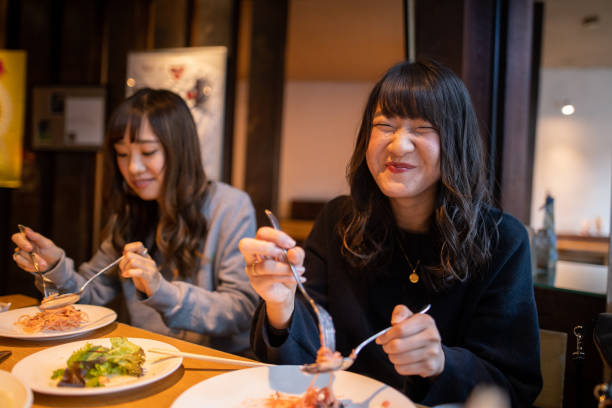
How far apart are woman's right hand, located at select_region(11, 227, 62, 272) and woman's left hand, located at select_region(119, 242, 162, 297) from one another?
0.34 metres

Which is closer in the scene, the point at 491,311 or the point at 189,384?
the point at 189,384

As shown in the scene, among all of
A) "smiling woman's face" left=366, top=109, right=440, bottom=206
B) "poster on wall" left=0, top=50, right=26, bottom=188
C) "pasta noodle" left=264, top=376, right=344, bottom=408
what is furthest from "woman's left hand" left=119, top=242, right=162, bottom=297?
"poster on wall" left=0, top=50, right=26, bottom=188

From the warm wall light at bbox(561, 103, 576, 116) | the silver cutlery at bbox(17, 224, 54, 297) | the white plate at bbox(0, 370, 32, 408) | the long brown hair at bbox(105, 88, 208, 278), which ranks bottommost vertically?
the white plate at bbox(0, 370, 32, 408)

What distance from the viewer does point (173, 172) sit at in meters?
1.57

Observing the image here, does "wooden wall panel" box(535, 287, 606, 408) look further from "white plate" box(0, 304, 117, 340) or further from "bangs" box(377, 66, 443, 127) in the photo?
"white plate" box(0, 304, 117, 340)

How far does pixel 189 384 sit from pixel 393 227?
0.71 meters

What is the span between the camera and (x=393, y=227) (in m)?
1.22

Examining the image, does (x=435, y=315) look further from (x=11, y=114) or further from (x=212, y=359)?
(x=11, y=114)

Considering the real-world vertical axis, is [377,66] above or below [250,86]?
above

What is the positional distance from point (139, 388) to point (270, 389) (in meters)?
0.24

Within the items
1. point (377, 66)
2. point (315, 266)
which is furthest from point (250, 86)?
point (377, 66)

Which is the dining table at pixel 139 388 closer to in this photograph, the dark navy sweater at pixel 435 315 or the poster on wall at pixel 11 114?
the dark navy sweater at pixel 435 315

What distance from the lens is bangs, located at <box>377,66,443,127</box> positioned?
1021 millimetres

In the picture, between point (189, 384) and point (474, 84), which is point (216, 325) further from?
point (474, 84)
